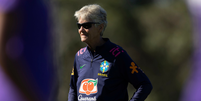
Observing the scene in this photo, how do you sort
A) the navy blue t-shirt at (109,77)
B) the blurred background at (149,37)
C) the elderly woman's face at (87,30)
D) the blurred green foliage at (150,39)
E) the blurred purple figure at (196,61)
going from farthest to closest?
the blurred green foliage at (150,39) < the blurred background at (149,37) < the blurred purple figure at (196,61) < the elderly woman's face at (87,30) < the navy blue t-shirt at (109,77)

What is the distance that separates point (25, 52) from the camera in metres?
2.74

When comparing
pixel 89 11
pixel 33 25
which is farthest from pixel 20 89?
pixel 89 11

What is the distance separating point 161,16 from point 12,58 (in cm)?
885

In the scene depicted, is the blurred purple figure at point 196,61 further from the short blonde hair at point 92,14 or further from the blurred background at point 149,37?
the short blonde hair at point 92,14

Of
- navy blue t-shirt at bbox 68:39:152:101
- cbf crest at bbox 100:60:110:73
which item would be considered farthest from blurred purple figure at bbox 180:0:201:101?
cbf crest at bbox 100:60:110:73

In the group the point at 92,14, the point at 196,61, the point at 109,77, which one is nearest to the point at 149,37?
the point at 196,61

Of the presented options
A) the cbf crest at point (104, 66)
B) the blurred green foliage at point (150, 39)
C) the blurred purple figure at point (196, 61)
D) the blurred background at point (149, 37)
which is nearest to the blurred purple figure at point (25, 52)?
the cbf crest at point (104, 66)

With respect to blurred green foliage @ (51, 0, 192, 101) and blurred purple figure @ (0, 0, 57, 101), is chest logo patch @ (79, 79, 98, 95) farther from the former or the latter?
blurred green foliage @ (51, 0, 192, 101)

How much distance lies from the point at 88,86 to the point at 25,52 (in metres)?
0.78

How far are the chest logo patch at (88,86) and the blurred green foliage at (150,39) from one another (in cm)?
705

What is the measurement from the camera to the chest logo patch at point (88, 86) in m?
2.58

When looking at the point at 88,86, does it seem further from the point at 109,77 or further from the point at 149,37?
the point at 149,37

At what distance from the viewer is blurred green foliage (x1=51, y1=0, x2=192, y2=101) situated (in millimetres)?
9984

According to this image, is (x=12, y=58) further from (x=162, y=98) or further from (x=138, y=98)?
(x=162, y=98)
